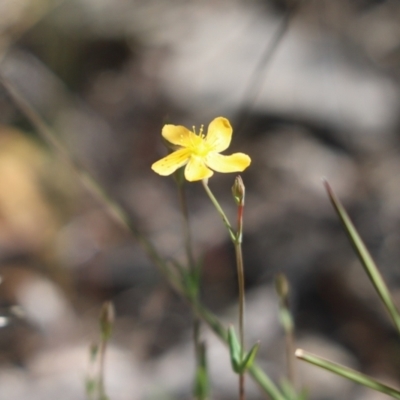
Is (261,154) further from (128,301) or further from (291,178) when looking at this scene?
(128,301)

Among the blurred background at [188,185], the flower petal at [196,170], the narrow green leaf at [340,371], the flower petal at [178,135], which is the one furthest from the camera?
the blurred background at [188,185]

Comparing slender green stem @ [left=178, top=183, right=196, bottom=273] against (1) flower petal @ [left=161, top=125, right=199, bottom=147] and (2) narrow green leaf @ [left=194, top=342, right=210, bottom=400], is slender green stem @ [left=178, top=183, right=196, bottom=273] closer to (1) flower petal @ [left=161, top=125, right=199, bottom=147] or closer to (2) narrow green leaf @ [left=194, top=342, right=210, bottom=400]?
(1) flower petal @ [left=161, top=125, right=199, bottom=147]

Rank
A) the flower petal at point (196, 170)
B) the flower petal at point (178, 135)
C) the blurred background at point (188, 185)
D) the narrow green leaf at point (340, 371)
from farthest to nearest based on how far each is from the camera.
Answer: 1. the blurred background at point (188, 185)
2. the flower petal at point (178, 135)
3. the flower petal at point (196, 170)
4. the narrow green leaf at point (340, 371)

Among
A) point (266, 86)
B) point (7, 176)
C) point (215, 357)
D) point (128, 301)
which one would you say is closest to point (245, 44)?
point (266, 86)

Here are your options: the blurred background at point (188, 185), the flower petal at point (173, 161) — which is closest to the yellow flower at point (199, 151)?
the flower petal at point (173, 161)

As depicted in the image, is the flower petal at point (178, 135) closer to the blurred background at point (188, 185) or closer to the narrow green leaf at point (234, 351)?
the narrow green leaf at point (234, 351)

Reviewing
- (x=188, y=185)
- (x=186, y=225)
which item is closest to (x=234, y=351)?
(x=186, y=225)

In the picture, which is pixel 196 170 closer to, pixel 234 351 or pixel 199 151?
pixel 199 151

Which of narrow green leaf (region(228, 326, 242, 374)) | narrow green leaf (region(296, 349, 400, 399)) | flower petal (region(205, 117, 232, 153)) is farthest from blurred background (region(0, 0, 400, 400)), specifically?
narrow green leaf (region(296, 349, 400, 399))
